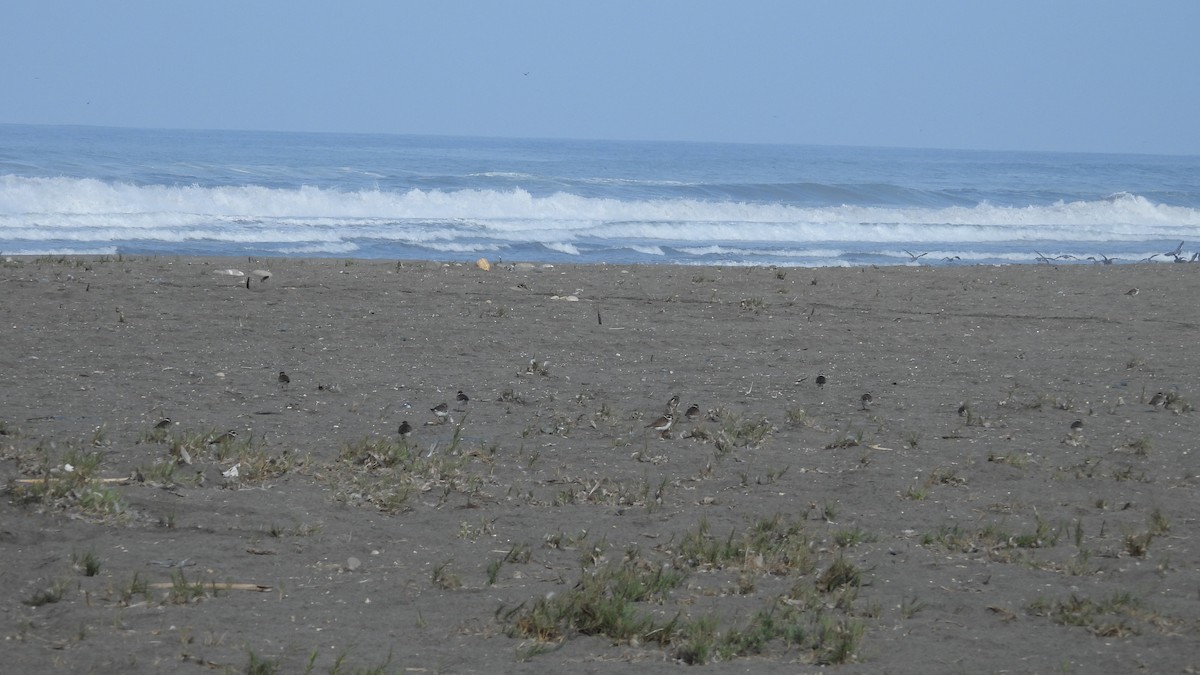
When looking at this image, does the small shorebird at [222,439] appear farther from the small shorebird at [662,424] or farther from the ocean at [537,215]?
the ocean at [537,215]

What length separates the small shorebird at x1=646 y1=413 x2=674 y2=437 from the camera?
20.4ft

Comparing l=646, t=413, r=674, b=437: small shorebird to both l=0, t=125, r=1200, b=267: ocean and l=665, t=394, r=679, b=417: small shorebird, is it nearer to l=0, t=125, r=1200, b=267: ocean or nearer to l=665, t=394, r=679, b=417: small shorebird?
l=665, t=394, r=679, b=417: small shorebird

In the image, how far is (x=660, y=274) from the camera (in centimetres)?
1292

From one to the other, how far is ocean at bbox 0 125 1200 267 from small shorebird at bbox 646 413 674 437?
12.3 metres

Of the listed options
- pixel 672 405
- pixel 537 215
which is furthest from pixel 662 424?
pixel 537 215

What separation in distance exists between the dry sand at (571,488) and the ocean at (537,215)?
9930 mm

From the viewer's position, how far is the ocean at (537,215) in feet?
68.2

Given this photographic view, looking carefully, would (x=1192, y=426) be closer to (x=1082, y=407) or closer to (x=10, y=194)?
(x=1082, y=407)

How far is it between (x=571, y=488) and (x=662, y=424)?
108cm

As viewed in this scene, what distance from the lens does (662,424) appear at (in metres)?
6.29

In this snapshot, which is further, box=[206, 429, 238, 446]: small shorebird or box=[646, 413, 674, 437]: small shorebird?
box=[646, 413, 674, 437]: small shorebird

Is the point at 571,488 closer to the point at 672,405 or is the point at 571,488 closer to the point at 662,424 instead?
the point at 662,424

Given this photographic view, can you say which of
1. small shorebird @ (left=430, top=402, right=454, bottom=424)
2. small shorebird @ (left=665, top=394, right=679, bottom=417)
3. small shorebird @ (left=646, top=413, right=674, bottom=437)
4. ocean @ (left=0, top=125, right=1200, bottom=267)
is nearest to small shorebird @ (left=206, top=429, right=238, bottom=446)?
small shorebird @ (left=430, top=402, right=454, bottom=424)

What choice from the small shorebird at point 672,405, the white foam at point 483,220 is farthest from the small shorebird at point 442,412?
the white foam at point 483,220
